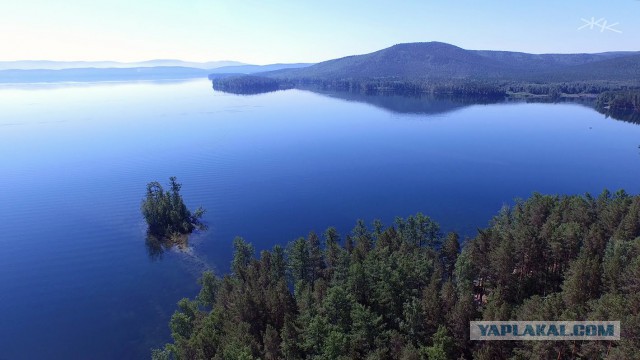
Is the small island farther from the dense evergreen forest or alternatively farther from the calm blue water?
the dense evergreen forest

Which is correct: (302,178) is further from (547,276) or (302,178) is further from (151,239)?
(547,276)

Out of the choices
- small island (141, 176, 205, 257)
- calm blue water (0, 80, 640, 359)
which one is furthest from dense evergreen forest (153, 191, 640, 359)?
small island (141, 176, 205, 257)

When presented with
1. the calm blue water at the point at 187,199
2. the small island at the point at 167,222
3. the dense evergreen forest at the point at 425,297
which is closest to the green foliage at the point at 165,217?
the small island at the point at 167,222

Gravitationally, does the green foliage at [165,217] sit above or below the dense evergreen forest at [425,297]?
below

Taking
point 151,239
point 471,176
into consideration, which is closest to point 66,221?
point 151,239

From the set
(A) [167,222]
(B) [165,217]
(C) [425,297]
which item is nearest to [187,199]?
(B) [165,217]

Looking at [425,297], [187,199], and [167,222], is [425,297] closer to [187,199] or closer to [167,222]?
[167,222]

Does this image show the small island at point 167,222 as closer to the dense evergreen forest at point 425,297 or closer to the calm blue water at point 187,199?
the calm blue water at point 187,199
